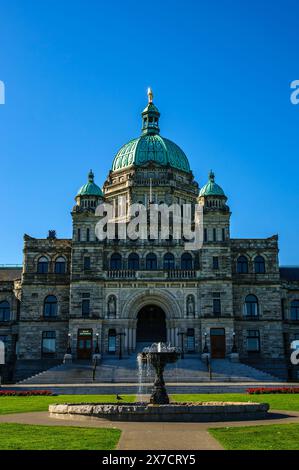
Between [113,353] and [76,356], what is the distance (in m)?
3.72

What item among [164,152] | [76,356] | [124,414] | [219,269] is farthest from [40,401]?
[164,152]

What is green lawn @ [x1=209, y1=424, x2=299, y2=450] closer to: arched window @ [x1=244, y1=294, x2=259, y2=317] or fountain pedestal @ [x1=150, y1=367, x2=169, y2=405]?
fountain pedestal @ [x1=150, y1=367, x2=169, y2=405]

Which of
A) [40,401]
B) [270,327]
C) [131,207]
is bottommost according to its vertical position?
[40,401]

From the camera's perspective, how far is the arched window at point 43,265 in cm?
6800

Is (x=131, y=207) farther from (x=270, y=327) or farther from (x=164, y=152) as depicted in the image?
(x=270, y=327)

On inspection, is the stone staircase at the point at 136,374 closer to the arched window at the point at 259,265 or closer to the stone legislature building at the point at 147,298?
the stone legislature building at the point at 147,298

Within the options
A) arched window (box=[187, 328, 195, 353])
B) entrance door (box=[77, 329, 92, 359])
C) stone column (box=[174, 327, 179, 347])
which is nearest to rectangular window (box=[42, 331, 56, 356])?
entrance door (box=[77, 329, 92, 359])

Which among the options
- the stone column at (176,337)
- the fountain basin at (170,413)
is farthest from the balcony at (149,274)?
the fountain basin at (170,413)

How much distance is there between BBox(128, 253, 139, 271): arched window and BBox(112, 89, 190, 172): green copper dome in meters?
13.8

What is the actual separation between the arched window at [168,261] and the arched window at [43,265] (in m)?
12.7

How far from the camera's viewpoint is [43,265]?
68.1 m

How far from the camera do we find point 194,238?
67.5m

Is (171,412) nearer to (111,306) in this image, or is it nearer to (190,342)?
(190,342)
